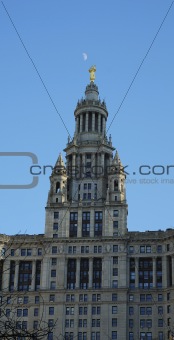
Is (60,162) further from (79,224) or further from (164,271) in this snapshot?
(164,271)

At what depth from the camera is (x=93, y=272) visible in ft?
434

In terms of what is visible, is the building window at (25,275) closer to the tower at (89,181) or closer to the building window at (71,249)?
the tower at (89,181)

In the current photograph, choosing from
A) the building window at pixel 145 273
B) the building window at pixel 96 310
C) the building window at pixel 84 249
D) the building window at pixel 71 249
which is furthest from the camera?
the building window at pixel 71 249

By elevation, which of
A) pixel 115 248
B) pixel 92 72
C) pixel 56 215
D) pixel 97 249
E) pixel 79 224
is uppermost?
pixel 92 72

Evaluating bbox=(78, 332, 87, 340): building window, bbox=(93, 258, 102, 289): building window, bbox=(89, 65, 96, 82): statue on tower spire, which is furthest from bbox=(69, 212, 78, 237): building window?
bbox=(89, 65, 96, 82): statue on tower spire

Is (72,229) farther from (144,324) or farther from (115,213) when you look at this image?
(144,324)

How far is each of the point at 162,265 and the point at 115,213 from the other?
1654 cm

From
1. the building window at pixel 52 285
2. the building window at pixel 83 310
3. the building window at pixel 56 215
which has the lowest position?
the building window at pixel 83 310

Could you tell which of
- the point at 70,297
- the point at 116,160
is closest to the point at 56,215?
the point at 70,297

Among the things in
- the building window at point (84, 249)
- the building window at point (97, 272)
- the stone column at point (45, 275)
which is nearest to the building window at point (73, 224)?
the building window at point (84, 249)

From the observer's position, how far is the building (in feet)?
414

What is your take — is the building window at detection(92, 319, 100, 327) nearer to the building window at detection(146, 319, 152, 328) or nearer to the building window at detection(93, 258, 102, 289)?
the building window at detection(93, 258, 102, 289)

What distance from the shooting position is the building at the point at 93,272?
126188 mm

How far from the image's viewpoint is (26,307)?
132 meters
